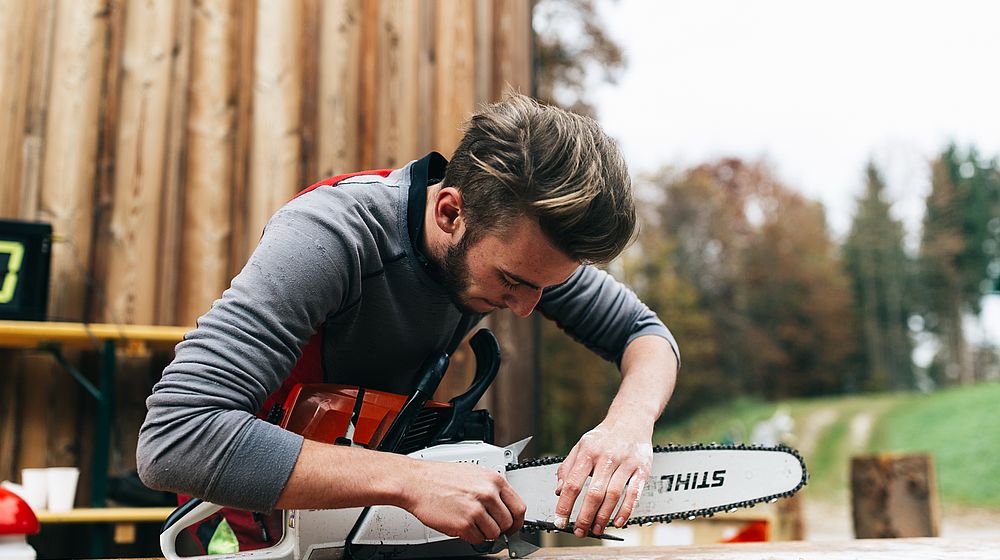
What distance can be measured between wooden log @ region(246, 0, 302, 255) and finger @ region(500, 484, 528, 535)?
6.30 feet

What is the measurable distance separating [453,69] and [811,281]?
43.7ft

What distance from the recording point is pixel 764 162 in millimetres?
16281

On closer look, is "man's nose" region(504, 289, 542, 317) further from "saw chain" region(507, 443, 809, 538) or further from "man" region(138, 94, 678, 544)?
"saw chain" region(507, 443, 809, 538)

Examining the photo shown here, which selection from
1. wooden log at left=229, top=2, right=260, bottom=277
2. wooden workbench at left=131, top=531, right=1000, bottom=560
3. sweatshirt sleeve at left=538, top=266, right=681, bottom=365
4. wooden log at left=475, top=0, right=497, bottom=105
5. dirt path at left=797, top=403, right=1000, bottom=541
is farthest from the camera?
dirt path at left=797, top=403, right=1000, bottom=541

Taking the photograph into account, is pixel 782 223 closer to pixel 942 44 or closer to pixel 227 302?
pixel 942 44

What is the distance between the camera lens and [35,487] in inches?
87.7

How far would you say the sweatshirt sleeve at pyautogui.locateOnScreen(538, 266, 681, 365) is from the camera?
5.62 feet

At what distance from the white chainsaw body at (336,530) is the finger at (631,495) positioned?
20 cm

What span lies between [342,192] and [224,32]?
1.89 m

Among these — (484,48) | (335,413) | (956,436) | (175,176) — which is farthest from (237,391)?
(956,436)

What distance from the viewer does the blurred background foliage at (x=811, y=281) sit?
14.4m

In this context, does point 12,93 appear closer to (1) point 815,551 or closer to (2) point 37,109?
(2) point 37,109

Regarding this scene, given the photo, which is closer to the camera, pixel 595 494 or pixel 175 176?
pixel 595 494

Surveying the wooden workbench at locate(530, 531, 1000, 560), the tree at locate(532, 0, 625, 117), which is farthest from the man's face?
the tree at locate(532, 0, 625, 117)
